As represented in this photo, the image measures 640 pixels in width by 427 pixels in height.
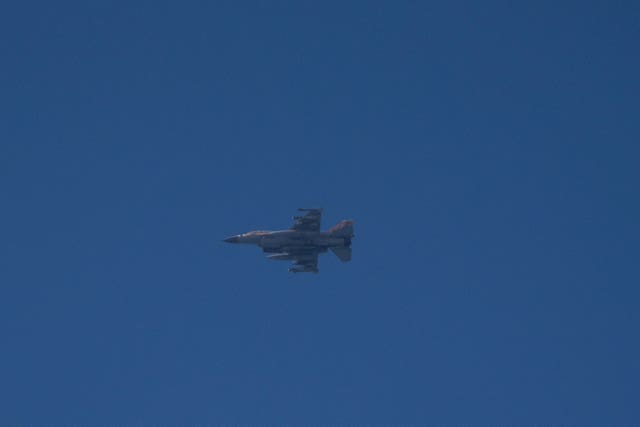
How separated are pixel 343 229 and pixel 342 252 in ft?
10.5

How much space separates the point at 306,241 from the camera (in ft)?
449

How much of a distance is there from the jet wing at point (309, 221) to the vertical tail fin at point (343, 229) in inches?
92.7

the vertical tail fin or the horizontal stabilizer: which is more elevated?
the vertical tail fin

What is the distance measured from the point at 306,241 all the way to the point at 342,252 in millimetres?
5270

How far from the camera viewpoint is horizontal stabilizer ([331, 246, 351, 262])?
13788cm

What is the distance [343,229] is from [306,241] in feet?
17.3

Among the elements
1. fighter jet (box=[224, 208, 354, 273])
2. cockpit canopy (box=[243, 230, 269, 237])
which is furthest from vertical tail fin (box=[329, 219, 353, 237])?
cockpit canopy (box=[243, 230, 269, 237])

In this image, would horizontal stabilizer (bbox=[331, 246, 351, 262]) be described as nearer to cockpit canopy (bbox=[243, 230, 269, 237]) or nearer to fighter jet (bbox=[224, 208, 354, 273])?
fighter jet (bbox=[224, 208, 354, 273])

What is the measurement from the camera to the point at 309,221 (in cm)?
13575

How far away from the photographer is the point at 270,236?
139 metres

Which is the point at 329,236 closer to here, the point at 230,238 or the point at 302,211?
the point at 302,211

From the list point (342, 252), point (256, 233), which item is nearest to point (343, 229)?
point (342, 252)

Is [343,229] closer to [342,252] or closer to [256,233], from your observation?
[342,252]

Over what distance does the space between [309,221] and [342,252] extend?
6.57 m
